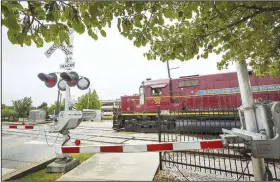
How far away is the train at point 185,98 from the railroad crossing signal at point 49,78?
5.73 metres


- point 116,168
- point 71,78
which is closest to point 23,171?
point 116,168

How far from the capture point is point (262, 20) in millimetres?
3268

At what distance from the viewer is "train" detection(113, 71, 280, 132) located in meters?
9.32

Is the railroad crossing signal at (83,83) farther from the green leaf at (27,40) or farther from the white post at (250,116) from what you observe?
the white post at (250,116)

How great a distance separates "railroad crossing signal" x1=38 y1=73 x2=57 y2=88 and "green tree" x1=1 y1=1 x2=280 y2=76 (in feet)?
6.67

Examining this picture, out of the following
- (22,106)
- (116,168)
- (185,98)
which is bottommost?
(116,168)

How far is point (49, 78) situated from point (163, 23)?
9.55 feet

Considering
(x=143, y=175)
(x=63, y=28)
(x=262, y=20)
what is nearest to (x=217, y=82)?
(x=262, y=20)

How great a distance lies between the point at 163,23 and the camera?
111 inches

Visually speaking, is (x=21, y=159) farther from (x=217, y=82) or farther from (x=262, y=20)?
(x=217, y=82)

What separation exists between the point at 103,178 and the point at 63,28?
2952 mm

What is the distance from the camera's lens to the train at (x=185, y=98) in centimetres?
932

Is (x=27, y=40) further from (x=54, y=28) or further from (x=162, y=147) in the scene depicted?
(x=162, y=147)

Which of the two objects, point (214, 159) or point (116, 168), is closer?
point (214, 159)
